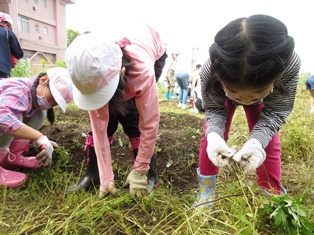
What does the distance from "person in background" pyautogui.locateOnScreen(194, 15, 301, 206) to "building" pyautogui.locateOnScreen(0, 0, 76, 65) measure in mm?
11930

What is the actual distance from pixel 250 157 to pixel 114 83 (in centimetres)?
62

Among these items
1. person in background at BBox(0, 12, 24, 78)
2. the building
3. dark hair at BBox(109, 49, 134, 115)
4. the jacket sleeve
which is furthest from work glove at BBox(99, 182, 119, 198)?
the building

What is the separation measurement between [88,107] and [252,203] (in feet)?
2.48

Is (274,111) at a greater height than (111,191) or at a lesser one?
greater

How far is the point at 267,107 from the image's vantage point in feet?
4.04

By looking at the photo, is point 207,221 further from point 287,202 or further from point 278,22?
point 278,22

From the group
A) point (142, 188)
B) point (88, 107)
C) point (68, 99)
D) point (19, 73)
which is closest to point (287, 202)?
point (142, 188)

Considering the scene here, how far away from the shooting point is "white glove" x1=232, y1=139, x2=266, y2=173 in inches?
41.8

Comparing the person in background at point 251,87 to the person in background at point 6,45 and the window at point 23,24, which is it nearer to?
the person in background at point 6,45

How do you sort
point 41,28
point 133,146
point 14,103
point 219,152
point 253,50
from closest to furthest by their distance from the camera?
point 253,50 < point 219,152 < point 14,103 < point 133,146 < point 41,28

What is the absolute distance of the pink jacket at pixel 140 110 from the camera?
48.4 inches

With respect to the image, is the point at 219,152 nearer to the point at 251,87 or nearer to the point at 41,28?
the point at 251,87

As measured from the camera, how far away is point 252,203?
3.38 feet

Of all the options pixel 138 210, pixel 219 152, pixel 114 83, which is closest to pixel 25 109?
pixel 114 83
